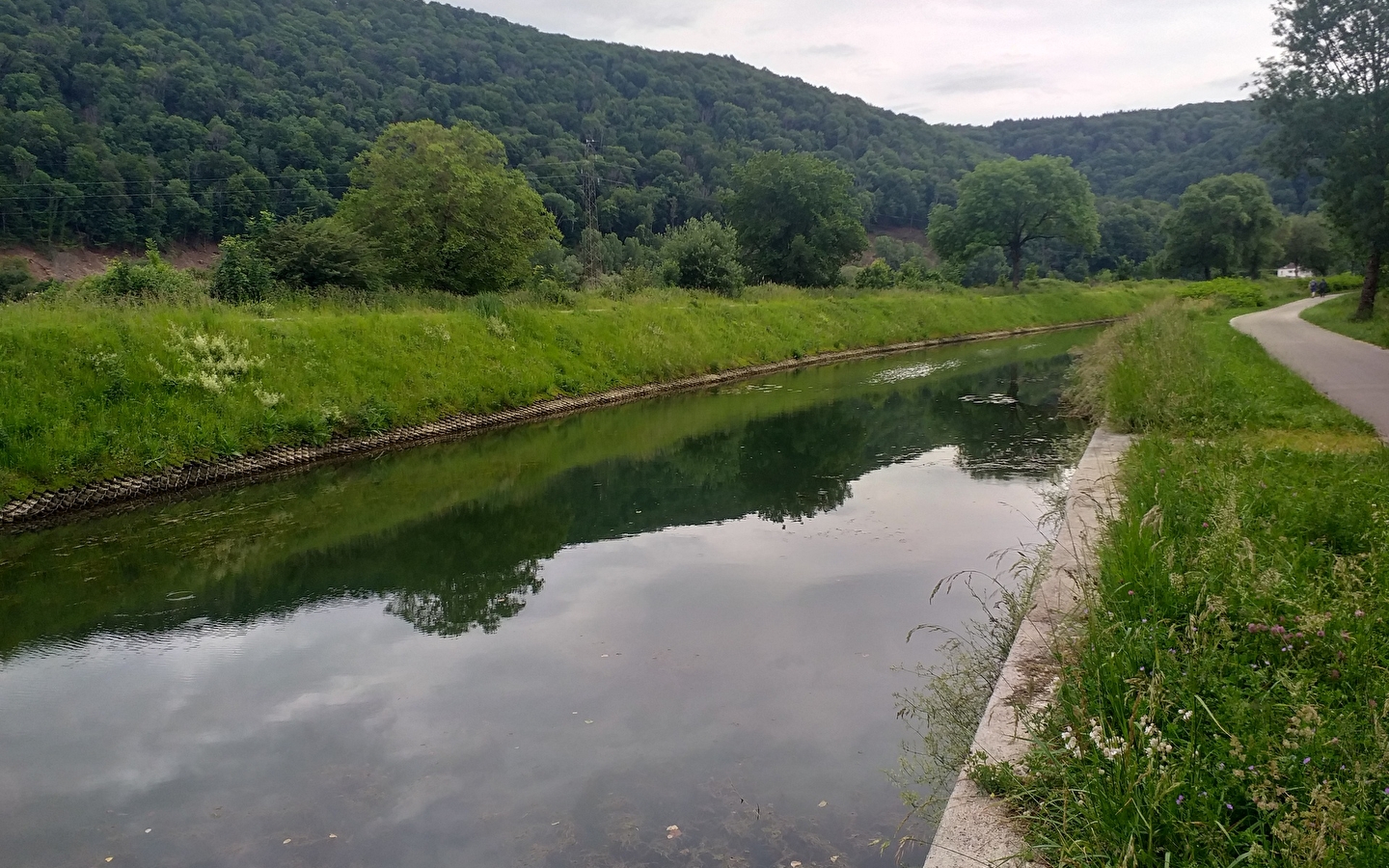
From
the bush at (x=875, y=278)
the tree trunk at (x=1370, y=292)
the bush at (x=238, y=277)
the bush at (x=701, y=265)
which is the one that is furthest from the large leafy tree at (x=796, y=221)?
the bush at (x=238, y=277)

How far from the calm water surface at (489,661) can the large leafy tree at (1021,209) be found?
54711mm

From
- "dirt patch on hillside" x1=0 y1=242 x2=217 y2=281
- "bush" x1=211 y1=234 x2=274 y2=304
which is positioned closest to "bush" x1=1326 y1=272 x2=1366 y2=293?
"bush" x1=211 y1=234 x2=274 y2=304

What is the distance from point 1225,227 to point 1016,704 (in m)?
75.5

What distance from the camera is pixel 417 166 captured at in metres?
27.7

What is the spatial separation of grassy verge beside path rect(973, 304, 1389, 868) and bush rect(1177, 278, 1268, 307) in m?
45.8

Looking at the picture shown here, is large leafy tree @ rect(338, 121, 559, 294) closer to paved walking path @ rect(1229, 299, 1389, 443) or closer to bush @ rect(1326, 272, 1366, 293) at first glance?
paved walking path @ rect(1229, 299, 1389, 443)

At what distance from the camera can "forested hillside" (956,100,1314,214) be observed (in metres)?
103

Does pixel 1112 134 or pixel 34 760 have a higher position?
pixel 1112 134

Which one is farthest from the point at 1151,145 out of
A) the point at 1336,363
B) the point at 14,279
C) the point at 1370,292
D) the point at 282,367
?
the point at 282,367

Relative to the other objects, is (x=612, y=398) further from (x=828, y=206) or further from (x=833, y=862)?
(x=828, y=206)

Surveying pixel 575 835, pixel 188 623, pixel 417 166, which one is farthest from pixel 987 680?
pixel 417 166

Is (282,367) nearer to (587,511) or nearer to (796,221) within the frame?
(587,511)

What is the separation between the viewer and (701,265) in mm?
36719

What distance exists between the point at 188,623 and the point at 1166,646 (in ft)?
27.4
